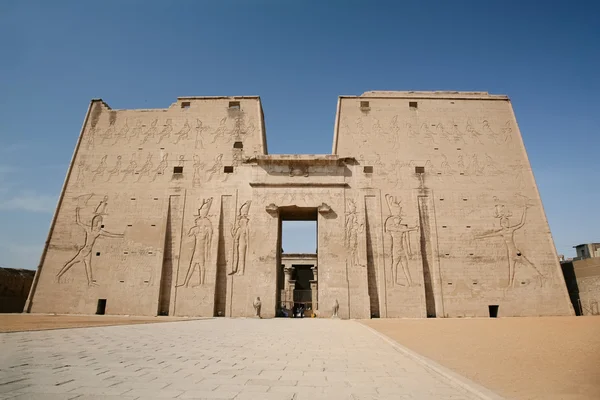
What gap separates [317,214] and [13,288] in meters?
15.3

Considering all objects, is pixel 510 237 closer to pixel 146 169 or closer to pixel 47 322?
pixel 146 169

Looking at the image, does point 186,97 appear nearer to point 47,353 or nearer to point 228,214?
point 228,214

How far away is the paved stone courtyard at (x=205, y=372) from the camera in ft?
9.47

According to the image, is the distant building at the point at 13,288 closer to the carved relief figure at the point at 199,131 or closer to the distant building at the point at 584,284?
the carved relief figure at the point at 199,131

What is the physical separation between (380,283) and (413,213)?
3642 millimetres

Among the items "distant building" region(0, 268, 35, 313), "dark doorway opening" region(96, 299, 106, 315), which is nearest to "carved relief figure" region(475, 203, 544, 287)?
"dark doorway opening" region(96, 299, 106, 315)

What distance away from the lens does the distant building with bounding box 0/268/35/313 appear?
671 inches

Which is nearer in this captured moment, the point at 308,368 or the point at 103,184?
the point at 308,368

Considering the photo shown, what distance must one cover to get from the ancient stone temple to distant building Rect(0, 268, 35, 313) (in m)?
2.36

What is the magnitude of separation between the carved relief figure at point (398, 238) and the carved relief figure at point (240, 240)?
6421 millimetres

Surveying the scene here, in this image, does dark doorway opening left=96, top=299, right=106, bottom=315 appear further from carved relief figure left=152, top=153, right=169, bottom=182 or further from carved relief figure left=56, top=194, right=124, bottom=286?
carved relief figure left=152, top=153, right=169, bottom=182

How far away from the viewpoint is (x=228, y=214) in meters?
16.9

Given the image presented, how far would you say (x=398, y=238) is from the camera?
16.6m

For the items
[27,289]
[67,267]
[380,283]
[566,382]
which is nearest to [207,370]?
[566,382]
